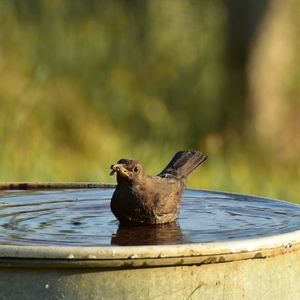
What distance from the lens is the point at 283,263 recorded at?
3549mm

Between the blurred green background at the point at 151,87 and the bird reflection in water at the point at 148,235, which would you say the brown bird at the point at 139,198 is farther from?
the blurred green background at the point at 151,87

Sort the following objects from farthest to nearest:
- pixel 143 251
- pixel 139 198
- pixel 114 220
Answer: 1. pixel 114 220
2. pixel 139 198
3. pixel 143 251

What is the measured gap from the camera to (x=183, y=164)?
17.2 ft

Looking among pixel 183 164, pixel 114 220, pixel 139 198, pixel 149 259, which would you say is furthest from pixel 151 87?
pixel 149 259

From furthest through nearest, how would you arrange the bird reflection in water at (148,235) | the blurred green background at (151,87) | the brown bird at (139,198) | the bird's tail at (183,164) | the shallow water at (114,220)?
the blurred green background at (151,87)
the bird's tail at (183,164)
the brown bird at (139,198)
the shallow water at (114,220)
the bird reflection in water at (148,235)

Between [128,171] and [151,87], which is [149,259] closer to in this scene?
[128,171]

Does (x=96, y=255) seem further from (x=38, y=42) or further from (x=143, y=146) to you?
(x=38, y=42)

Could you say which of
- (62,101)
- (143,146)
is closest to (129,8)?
(62,101)

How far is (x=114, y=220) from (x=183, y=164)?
903 mm

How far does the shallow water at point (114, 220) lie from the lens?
3786 mm

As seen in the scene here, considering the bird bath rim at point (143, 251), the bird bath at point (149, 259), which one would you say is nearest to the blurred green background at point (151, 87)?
the bird bath at point (149, 259)

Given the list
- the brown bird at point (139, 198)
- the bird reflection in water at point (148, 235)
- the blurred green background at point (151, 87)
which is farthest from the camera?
the blurred green background at point (151, 87)

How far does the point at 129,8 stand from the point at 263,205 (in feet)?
33.6

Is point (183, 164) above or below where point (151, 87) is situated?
below
